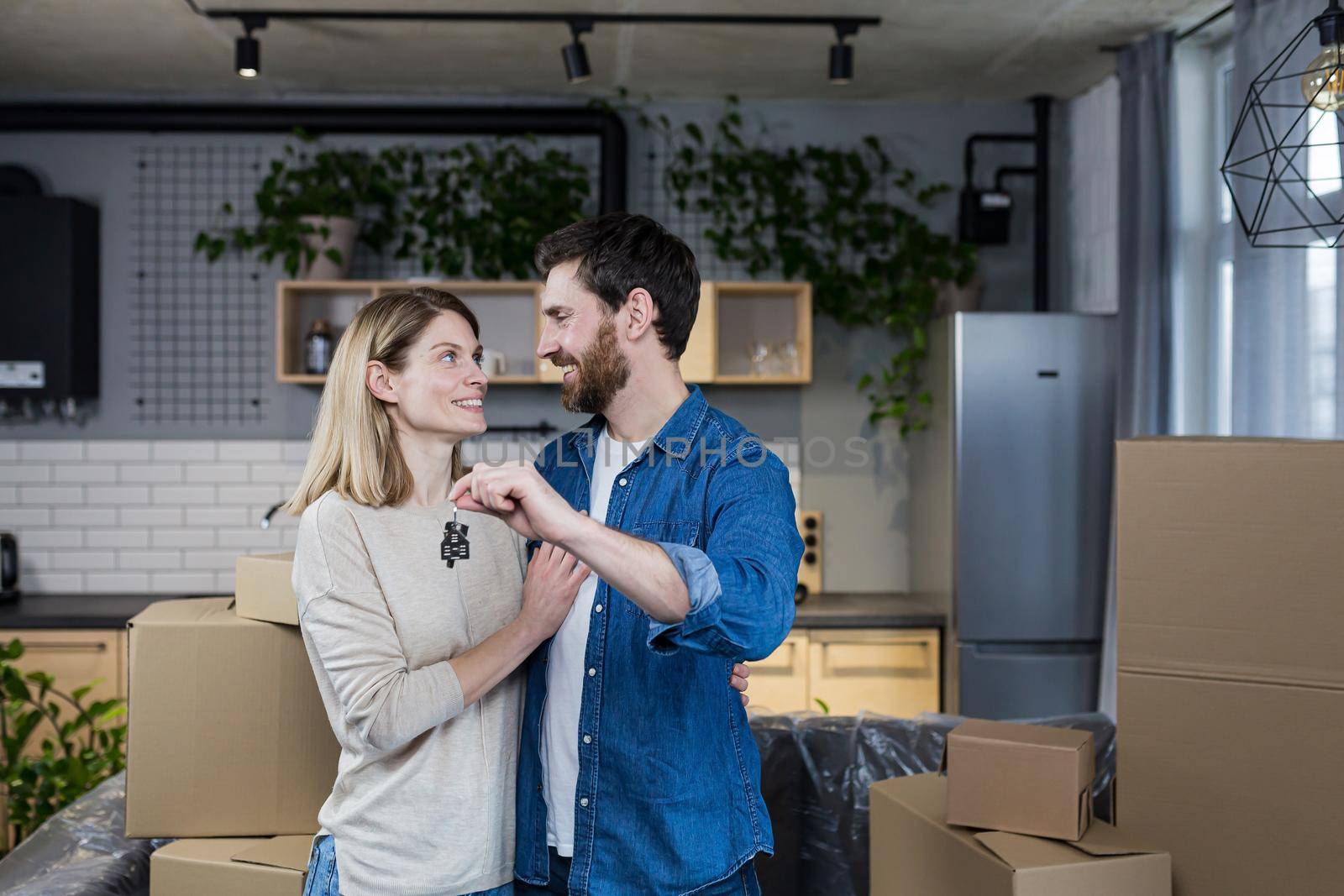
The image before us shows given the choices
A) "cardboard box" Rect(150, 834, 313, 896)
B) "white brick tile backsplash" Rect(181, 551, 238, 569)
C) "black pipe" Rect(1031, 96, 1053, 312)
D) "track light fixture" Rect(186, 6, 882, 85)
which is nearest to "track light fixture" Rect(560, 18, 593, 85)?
"track light fixture" Rect(186, 6, 882, 85)

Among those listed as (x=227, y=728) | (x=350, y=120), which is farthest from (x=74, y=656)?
(x=227, y=728)

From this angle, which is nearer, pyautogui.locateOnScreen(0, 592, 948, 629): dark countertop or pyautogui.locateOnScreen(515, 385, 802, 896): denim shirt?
pyautogui.locateOnScreen(515, 385, 802, 896): denim shirt

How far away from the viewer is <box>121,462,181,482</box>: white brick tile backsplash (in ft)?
14.6

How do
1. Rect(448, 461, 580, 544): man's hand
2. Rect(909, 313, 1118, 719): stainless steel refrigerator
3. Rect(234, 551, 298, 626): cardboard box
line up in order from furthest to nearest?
Rect(909, 313, 1118, 719): stainless steel refrigerator, Rect(234, 551, 298, 626): cardboard box, Rect(448, 461, 580, 544): man's hand

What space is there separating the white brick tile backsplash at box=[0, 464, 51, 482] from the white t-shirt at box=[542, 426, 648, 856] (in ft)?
12.4

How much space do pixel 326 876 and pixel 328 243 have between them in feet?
10.4

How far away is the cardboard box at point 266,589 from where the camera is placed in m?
1.72

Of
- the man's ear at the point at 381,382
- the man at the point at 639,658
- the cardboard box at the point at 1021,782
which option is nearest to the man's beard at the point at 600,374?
the man at the point at 639,658

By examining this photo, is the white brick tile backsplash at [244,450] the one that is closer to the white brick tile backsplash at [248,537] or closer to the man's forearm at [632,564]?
the white brick tile backsplash at [248,537]

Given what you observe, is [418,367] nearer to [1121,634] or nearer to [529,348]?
[1121,634]

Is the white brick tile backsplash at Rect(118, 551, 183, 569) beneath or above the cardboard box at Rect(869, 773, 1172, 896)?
above

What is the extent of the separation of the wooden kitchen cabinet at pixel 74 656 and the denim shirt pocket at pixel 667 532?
10.1 ft

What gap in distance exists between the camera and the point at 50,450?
4441mm

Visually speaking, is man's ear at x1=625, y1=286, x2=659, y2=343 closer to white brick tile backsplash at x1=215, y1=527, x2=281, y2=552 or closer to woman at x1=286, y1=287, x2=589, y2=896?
woman at x1=286, y1=287, x2=589, y2=896
